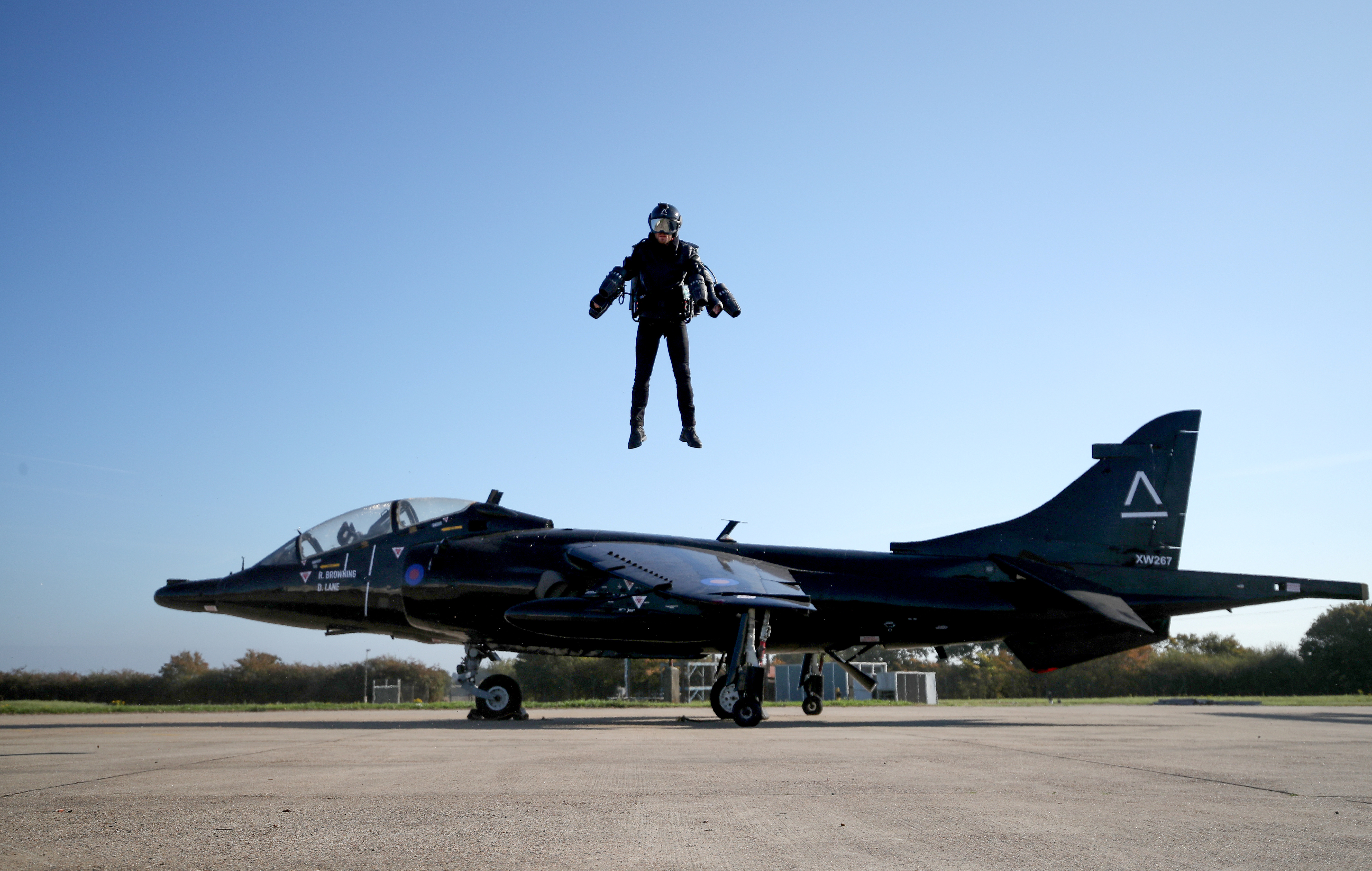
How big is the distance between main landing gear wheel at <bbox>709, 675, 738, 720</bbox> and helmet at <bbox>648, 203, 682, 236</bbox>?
925cm

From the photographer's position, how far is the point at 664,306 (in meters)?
8.93

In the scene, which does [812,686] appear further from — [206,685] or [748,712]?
[206,685]

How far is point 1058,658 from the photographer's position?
17.3 metres

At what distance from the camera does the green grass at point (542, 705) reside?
902 inches

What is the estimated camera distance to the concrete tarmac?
409cm

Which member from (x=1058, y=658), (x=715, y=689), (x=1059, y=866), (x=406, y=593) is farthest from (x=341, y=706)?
(x=1059, y=866)

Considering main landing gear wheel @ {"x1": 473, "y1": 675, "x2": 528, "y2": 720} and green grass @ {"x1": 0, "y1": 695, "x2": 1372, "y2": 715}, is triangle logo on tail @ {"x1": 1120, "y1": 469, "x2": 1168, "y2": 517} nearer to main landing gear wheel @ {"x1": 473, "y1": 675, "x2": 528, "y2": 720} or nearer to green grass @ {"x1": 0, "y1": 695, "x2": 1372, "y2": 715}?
green grass @ {"x1": 0, "y1": 695, "x2": 1372, "y2": 715}

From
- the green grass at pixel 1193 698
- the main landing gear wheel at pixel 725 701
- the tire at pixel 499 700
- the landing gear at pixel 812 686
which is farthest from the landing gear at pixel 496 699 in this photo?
the green grass at pixel 1193 698

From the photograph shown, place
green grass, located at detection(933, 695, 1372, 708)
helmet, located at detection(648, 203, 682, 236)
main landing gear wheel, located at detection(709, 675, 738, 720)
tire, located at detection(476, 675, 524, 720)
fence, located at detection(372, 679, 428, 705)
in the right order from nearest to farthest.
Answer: helmet, located at detection(648, 203, 682, 236), main landing gear wheel, located at detection(709, 675, 738, 720), tire, located at detection(476, 675, 524, 720), green grass, located at detection(933, 695, 1372, 708), fence, located at detection(372, 679, 428, 705)

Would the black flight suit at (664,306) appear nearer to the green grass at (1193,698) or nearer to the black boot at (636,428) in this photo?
the black boot at (636,428)

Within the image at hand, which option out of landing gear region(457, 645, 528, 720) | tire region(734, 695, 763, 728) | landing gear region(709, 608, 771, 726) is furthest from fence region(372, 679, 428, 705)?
tire region(734, 695, 763, 728)

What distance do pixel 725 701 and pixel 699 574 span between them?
123 inches

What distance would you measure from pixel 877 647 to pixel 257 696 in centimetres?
2527

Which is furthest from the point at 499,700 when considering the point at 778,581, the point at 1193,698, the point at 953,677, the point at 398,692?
the point at 953,677
